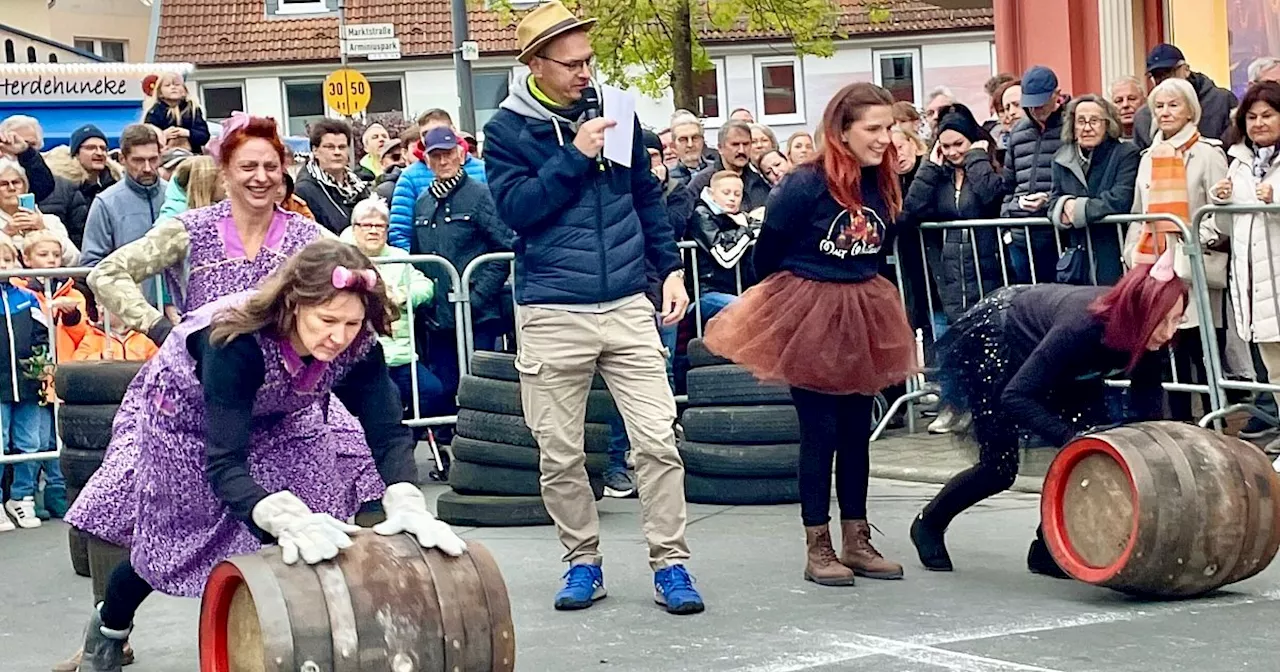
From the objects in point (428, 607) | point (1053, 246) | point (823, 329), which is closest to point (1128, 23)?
point (1053, 246)

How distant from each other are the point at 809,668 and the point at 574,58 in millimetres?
2356

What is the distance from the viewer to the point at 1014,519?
8.95 meters

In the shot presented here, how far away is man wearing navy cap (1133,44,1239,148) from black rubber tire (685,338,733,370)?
3.03 m

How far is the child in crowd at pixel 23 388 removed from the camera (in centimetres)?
997

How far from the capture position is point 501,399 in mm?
9383

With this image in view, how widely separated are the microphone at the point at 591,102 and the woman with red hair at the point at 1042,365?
1.68 metres

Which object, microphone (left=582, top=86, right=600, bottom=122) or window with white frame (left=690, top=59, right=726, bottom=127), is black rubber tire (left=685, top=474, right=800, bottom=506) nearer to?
microphone (left=582, top=86, right=600, bottom=122)

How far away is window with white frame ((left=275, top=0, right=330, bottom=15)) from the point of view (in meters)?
46.2

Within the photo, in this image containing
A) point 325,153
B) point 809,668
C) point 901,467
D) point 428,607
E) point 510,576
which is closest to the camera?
point 428,607

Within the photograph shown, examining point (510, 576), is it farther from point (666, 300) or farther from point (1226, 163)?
point (1226, 163)

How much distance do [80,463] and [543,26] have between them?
2.71m

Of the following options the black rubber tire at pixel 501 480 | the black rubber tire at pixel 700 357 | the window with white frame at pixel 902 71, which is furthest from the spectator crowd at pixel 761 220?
the window with white frame at pixel 902 71

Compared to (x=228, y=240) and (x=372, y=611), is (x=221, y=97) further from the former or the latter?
(x=372, y=611)

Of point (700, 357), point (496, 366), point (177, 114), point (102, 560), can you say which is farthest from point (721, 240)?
point (177, 114)
